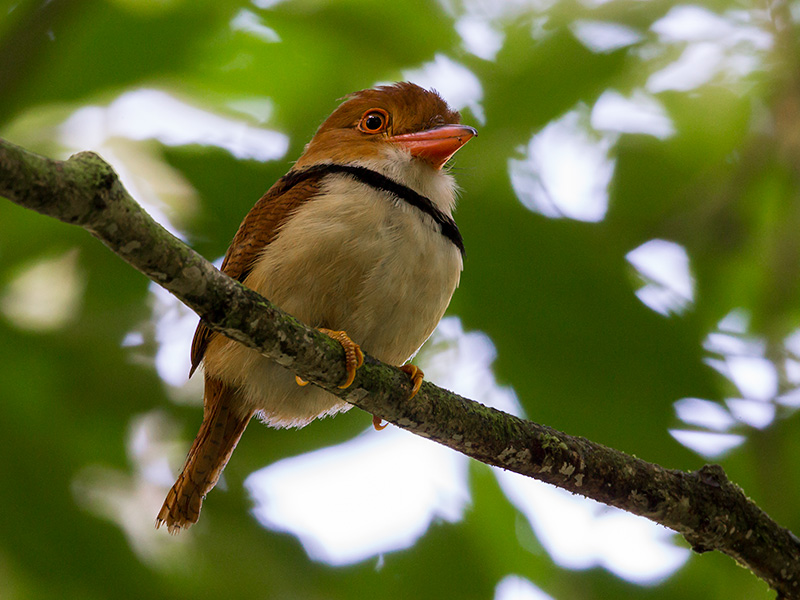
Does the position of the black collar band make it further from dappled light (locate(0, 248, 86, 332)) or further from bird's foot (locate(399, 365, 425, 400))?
dappled light (locate(0, 248, 86, 332))

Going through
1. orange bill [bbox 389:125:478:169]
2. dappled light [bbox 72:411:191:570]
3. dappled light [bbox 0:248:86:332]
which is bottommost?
dappled light [bbox 72:411:191:570]

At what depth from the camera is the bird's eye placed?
354cm

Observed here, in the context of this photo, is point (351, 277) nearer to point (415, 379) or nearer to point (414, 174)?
point (415, 379)

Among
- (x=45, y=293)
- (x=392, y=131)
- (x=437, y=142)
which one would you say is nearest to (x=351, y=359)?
(x=437, y=142)

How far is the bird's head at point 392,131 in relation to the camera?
334 centimetres

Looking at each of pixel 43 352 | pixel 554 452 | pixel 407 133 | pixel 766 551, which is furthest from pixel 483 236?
pixel 43 352

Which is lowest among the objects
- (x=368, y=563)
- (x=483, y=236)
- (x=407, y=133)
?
(x=368, y=563)

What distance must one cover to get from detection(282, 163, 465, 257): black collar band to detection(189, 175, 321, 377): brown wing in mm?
45

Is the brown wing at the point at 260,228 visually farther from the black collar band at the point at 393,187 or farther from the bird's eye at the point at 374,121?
the bird's eye at the point at 374,121

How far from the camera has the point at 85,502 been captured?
4.16 metres

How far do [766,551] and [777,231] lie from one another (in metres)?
1.74

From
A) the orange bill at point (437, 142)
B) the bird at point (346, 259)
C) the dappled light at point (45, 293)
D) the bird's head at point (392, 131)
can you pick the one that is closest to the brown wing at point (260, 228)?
the bird at point (346, 259)

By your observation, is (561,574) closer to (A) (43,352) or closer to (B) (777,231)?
(B) (777,231)

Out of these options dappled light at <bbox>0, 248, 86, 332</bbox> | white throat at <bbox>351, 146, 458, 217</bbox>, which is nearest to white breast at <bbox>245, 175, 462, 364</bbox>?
white throat at <bbox>351, 146, 458, 217</bbox>
